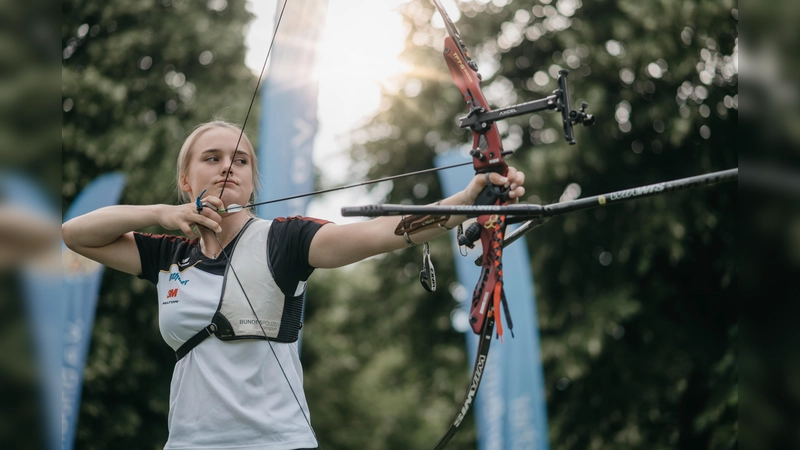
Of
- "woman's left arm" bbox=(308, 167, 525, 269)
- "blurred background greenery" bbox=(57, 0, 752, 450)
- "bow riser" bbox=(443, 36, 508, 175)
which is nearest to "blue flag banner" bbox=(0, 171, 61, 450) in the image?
"woman's left arm" bbox=(308, 167, 525, 269)

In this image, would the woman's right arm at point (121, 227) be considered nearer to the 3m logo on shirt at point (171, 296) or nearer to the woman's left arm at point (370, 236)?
the 3m logo on shirt at point (171, 296)

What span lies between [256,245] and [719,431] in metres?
7.03

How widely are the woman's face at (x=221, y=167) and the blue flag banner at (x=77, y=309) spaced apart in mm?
4571

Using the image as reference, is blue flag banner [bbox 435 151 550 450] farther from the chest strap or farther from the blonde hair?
the chest strap

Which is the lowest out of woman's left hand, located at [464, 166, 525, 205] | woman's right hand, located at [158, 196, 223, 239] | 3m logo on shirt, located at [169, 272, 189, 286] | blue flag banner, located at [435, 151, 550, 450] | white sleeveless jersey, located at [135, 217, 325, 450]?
blue flag banner, located at [435, 151, 550, 450]

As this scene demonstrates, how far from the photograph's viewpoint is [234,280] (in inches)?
76.8

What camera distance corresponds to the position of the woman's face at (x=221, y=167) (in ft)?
6.95

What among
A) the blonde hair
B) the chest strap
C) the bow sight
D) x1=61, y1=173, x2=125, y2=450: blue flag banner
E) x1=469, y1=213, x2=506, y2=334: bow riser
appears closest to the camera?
the bow sight

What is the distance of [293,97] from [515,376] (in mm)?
3337

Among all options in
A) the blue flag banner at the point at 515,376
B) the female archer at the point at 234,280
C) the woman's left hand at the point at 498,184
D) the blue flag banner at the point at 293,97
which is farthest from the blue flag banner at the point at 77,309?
the woman's left hand at the point at 498,184

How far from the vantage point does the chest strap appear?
1895mm

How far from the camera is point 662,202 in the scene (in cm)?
814

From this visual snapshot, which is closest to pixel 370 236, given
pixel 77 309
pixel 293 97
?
pixel 293 97

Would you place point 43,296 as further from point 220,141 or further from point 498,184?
point 220,141
